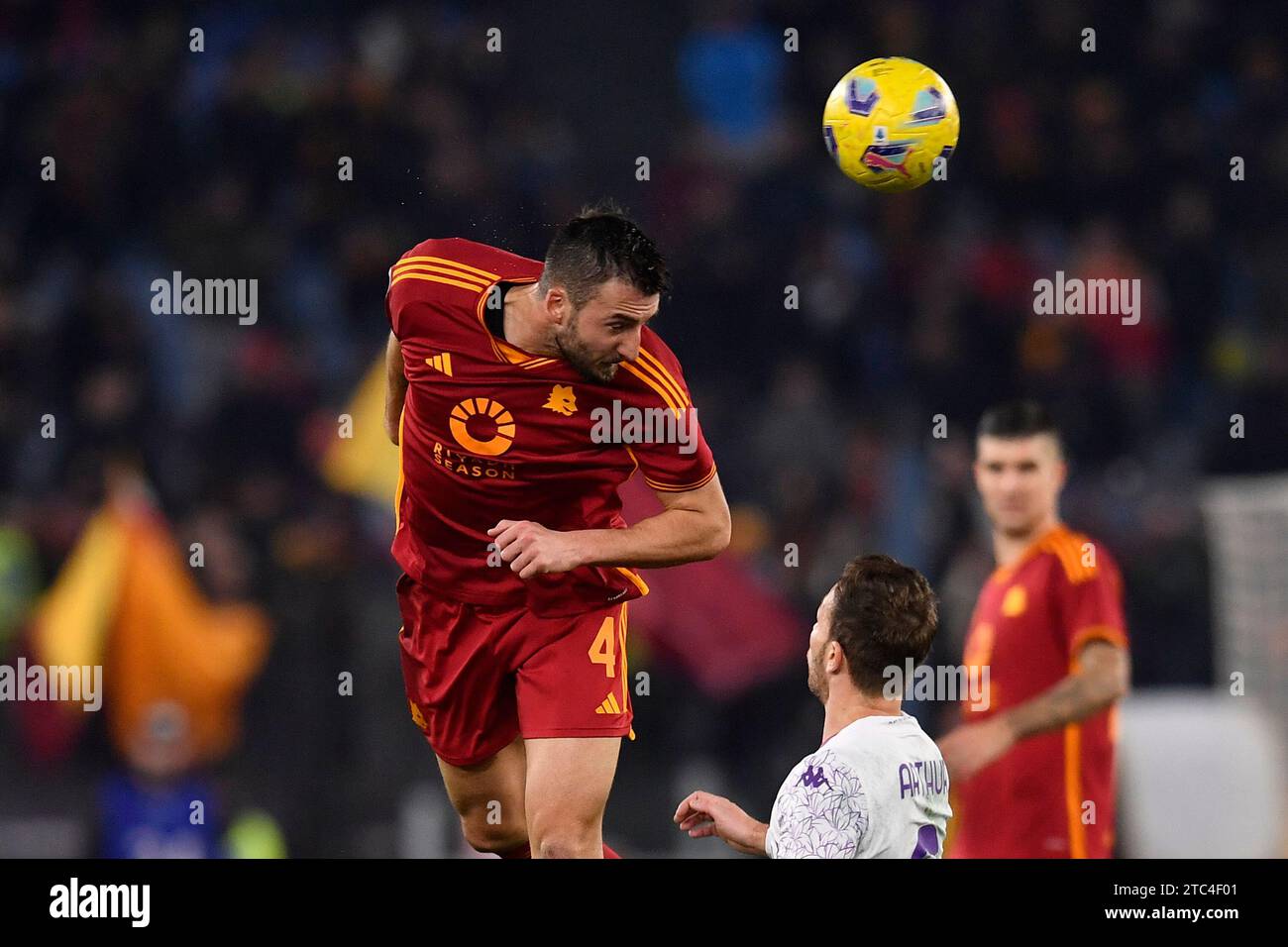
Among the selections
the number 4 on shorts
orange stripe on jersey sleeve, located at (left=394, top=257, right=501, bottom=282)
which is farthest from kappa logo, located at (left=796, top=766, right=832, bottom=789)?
orange stripe on jersey sleeve, located at (left=394, top=257, right=501, bottom=282)

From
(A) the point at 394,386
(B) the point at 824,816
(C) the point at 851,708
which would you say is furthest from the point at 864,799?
(A) the point at 394,386

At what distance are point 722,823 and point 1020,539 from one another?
94.3 inches

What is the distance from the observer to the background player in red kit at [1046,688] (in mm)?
5531

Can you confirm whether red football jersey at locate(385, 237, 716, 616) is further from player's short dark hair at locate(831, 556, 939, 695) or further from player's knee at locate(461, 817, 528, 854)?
player's short dark hair at locate(831, 556, 939, 695)

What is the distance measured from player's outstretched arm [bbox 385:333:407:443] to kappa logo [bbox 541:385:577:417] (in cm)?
49

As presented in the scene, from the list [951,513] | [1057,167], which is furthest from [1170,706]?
[1057,167]

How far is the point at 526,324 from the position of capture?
468cm

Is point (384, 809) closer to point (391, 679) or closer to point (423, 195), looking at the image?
point (391, 679)

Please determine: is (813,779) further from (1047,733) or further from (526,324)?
(1047,733)

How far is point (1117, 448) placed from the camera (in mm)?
9828

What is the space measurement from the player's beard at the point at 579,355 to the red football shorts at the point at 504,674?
25.5 inches

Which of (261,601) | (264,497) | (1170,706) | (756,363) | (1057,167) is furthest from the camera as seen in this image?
(1057,167)

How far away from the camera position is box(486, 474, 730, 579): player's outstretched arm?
4348 mm
